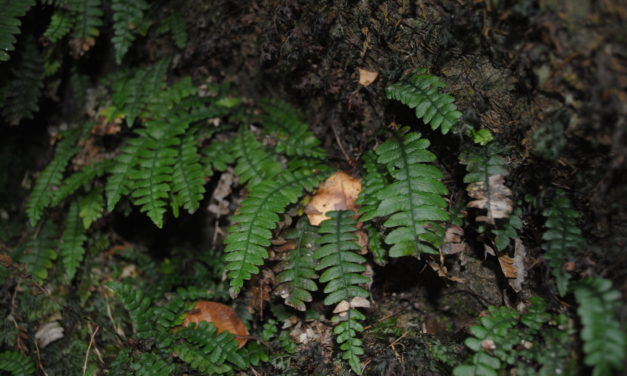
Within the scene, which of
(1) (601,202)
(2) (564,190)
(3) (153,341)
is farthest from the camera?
(3) (153,341)

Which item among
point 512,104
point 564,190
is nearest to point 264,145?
point 512,104

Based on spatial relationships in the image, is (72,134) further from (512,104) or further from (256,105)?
(512,104)

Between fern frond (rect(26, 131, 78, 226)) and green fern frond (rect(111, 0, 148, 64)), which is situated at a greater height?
green fern frond (rect(111, 0, 148, 64))

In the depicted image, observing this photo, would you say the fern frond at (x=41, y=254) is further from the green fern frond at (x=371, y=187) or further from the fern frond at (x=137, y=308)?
the green fern frond at (x=371, y=187)

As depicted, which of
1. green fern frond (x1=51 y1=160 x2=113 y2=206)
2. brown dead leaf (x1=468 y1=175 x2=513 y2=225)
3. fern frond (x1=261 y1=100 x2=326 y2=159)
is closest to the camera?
brown dead leaf (x1=468 y1=175 x2=513 y2=225)

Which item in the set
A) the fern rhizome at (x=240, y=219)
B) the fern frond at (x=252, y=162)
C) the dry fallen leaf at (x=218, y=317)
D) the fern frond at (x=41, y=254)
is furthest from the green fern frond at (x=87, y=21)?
the dry fallen leaf at (x=218, y=317)

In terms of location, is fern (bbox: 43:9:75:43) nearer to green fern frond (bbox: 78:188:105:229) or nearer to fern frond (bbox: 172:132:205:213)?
green fern frond (bbox: 78:188:105:229)

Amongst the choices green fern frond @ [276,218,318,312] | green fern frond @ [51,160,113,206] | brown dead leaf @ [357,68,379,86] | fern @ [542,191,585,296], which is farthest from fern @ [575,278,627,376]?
green fern frond @ [51,160,113,206]
